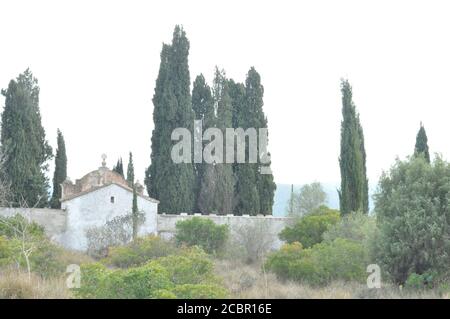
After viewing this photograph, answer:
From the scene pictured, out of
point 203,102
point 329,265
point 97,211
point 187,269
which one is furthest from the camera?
point 203,102

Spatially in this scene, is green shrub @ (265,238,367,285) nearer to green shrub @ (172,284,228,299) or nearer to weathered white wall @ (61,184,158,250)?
green shrub @ (172,284,228,299)

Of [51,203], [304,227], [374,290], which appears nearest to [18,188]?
[51,203]

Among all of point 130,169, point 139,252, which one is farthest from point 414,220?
point 130,169

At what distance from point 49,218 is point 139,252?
9.72m

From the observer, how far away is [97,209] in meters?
28.6

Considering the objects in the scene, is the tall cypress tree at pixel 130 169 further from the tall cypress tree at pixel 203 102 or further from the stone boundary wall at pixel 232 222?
the stone boundary wall at pixel 232 222

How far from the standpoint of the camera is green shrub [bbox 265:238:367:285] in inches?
606

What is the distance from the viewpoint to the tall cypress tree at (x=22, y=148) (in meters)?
31.8

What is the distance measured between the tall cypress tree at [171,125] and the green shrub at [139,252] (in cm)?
1137

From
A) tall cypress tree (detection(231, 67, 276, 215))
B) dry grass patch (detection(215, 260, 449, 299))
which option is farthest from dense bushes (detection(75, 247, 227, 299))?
tall cypress tree (detection(231, 67, 276, 215))

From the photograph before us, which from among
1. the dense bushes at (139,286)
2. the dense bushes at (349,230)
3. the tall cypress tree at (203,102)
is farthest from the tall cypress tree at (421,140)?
the dense bushes at (139,286)

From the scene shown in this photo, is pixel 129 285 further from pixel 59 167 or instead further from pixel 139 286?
pixel 59 167
